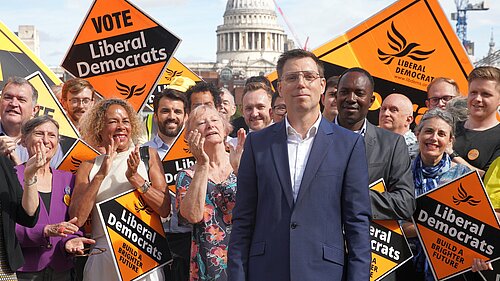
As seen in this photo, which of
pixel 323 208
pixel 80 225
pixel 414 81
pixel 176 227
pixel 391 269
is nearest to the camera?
pixel 323 208

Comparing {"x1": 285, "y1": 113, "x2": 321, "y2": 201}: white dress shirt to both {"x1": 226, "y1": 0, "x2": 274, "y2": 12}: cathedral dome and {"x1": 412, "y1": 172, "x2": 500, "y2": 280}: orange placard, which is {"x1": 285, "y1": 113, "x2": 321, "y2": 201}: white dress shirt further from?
{"x1": 226, "y1": 0, "x2": 274, "y2": 12}: cathedral dome

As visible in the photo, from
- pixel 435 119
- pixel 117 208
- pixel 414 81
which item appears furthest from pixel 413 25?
pixel 117 208

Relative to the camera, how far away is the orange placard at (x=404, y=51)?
786cm

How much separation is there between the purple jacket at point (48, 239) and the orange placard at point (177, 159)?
944mm

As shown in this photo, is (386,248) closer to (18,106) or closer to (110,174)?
(110,174)

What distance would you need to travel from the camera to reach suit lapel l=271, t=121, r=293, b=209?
425 centimetres

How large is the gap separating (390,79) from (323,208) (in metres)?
4.04

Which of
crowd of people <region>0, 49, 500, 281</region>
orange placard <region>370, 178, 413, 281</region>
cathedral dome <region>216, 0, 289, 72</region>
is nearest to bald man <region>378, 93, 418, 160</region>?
crowd of people <region>0, 49, 500, 281</region>

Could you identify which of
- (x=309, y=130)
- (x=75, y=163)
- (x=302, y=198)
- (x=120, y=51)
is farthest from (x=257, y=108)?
(x=302, y=198)

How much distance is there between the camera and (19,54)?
8.45 meters

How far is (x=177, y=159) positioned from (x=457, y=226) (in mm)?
2205

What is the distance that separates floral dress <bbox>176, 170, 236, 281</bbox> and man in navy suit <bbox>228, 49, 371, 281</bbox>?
96 cm

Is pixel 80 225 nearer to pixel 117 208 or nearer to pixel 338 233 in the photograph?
pixel 117 208

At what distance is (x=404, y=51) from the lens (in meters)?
8.00
